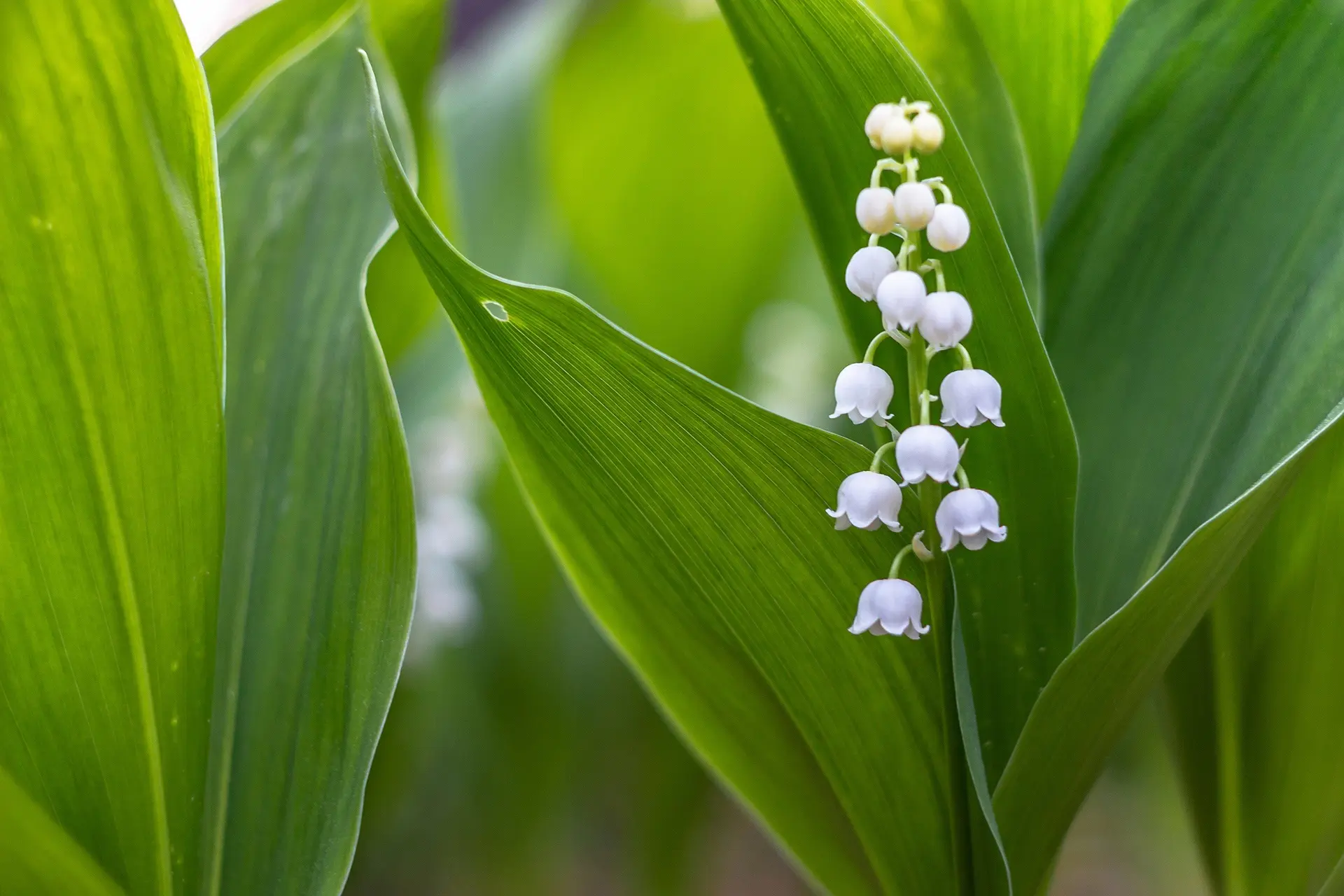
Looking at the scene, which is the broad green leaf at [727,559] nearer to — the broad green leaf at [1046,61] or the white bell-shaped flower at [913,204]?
the white bell-shaped flower at [913,204]

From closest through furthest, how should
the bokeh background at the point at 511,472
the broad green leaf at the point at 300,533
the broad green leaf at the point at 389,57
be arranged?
the broad green leaf at the point at 300,533, the broad green leaf at the point at 389,57, the bokeh background at the point at 511,472

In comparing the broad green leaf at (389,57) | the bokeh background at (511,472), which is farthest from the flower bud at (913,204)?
the bokeh background at (511,472)

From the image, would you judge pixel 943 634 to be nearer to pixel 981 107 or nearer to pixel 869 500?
pixel 869 500

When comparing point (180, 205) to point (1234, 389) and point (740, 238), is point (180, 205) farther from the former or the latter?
point (740, 238)

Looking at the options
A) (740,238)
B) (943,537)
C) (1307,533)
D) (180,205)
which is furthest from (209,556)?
(740,238)

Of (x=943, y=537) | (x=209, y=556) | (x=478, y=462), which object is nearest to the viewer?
(x=943, y=537)

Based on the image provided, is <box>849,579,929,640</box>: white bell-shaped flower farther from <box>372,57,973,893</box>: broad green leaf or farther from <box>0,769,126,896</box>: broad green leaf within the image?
<box>0,769,126,896</box>: broad green leaf
